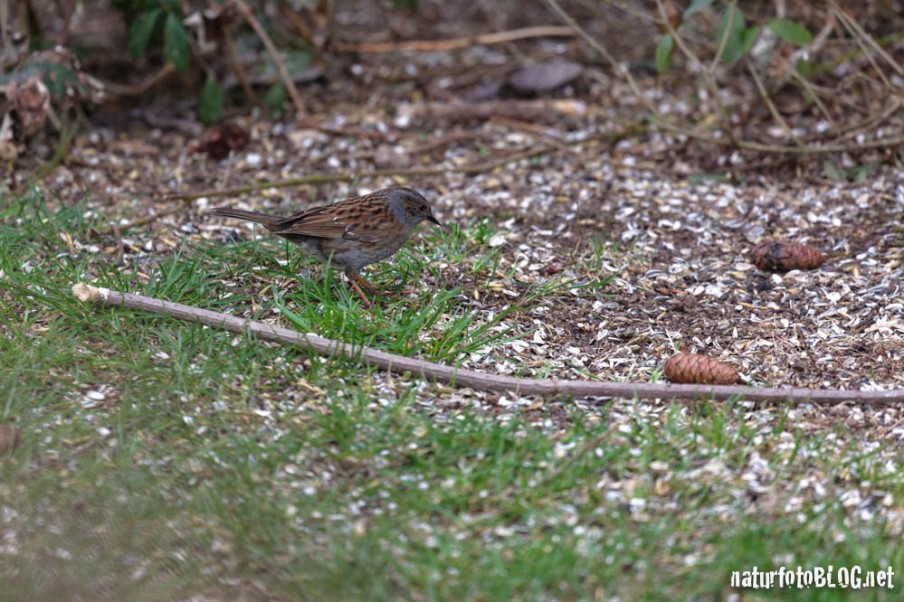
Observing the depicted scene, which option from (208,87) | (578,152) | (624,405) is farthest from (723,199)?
(208,87)

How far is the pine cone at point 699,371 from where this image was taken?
3.89 metres

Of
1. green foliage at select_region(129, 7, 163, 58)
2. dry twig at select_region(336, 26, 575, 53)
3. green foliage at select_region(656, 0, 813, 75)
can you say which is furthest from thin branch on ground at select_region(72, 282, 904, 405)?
dry twig at select_region(336, 26, 575, 53)

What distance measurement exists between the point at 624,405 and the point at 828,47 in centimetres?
415

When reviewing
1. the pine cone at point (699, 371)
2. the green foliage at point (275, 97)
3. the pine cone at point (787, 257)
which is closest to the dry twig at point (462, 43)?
the green foliage at point (275, 97)

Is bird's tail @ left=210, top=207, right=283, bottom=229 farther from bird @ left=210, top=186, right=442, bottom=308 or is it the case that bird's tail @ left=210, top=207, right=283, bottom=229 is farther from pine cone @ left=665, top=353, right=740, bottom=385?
pine cone @ left=665, top=353, right=740, bottom=385

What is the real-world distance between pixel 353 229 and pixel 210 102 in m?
2.61

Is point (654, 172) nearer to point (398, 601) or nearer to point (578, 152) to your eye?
point (578, 152)

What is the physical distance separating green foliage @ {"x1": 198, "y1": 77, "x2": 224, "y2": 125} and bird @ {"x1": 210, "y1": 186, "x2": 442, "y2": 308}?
87.3 inches

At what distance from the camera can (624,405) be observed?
3822 millimetres

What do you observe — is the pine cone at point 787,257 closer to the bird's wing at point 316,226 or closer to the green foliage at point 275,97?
the bird's wing at point 316,226

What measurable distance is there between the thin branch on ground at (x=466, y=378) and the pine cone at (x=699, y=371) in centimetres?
11

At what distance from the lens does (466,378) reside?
3879mm

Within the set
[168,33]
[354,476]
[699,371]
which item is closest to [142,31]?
[168,33]

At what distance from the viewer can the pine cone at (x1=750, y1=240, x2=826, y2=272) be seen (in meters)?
4.92
